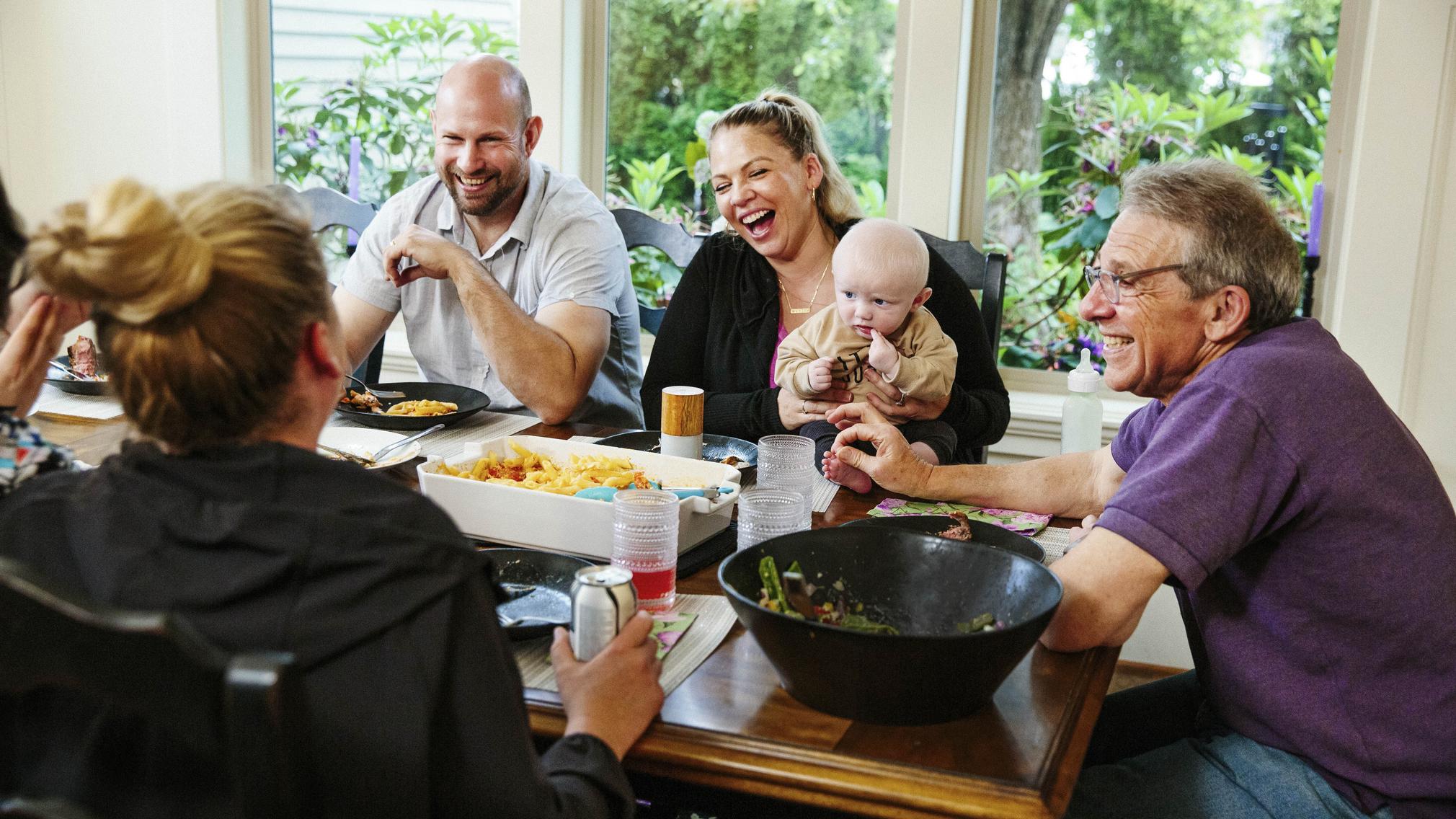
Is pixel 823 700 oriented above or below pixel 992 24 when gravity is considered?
below

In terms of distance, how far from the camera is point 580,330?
2.54 metres

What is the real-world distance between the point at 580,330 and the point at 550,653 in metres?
1.40

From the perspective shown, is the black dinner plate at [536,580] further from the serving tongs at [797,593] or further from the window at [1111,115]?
the window at [1111,115]

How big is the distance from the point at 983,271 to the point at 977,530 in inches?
45.7

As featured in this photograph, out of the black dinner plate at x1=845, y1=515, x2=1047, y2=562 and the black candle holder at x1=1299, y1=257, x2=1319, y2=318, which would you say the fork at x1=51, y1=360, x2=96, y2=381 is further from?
the black candle holder at x1=1299, y1=257, x2=1319, y2=318

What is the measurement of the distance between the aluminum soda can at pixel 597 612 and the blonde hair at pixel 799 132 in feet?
4.87

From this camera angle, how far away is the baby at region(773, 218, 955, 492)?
7.16ft

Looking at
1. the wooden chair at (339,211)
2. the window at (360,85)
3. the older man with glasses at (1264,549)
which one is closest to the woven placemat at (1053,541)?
the older man with glasses at (1264,549)

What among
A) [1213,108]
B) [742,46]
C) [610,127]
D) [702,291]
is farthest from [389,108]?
[1213,108]

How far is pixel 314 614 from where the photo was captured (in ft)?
2.67

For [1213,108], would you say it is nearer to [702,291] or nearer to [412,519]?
[702,291]

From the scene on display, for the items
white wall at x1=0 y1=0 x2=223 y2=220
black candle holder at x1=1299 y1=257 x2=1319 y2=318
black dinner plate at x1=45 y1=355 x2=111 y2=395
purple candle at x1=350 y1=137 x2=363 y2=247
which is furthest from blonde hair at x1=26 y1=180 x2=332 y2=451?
white wall at x1=0 y1=0 x2=223 y2=220

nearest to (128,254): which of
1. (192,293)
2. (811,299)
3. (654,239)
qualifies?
(192,293)

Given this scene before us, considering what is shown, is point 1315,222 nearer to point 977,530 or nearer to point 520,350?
point 977,530
